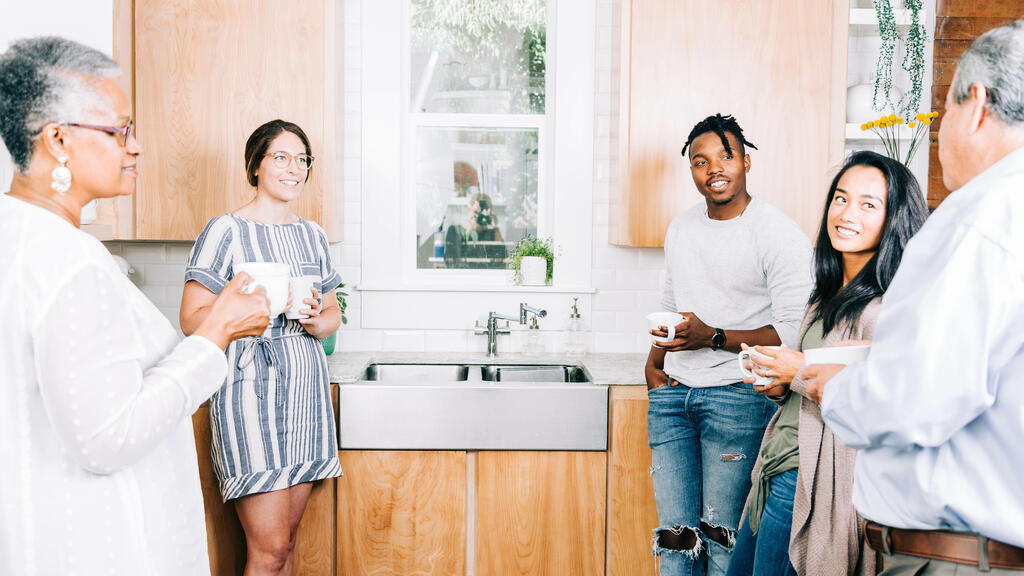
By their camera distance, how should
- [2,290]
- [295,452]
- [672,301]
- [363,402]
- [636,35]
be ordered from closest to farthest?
[2,290], [295,452], [672,301], [363,402], [636,35]

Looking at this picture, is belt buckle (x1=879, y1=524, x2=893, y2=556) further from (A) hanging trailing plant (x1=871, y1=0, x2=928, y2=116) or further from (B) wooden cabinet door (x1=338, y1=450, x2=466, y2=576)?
(A) hanging trailing plant (x1=871, y1=0, x2=928, y2=116)

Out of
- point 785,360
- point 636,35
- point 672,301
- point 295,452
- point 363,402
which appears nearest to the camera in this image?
point 785,360

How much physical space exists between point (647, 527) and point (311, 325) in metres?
1.28

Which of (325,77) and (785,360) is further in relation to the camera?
(325,77)

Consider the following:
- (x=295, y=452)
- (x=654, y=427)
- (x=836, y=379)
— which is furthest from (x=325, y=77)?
(x=836, y=379)

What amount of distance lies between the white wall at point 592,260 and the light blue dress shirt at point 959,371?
2.01 meters

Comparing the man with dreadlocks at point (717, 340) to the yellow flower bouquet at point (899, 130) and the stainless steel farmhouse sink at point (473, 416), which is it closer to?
the stainless steel farmhouse sink at point (473, 416)

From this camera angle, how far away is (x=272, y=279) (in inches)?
55.6

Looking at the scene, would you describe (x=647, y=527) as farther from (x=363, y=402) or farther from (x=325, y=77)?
(x=325, y=77)

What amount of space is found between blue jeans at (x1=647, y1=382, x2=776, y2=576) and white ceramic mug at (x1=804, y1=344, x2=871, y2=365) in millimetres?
685

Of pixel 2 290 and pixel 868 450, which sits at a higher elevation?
pixel 2 290

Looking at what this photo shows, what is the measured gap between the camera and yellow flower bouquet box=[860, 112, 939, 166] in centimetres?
262

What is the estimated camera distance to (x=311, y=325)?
6.89ft

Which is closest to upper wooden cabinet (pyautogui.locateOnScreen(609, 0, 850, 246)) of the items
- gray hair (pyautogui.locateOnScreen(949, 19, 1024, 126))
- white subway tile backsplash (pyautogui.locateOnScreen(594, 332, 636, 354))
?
white subway tile backsplash (pyautogui.locateOnScreen(594, 332, 636, 354))
